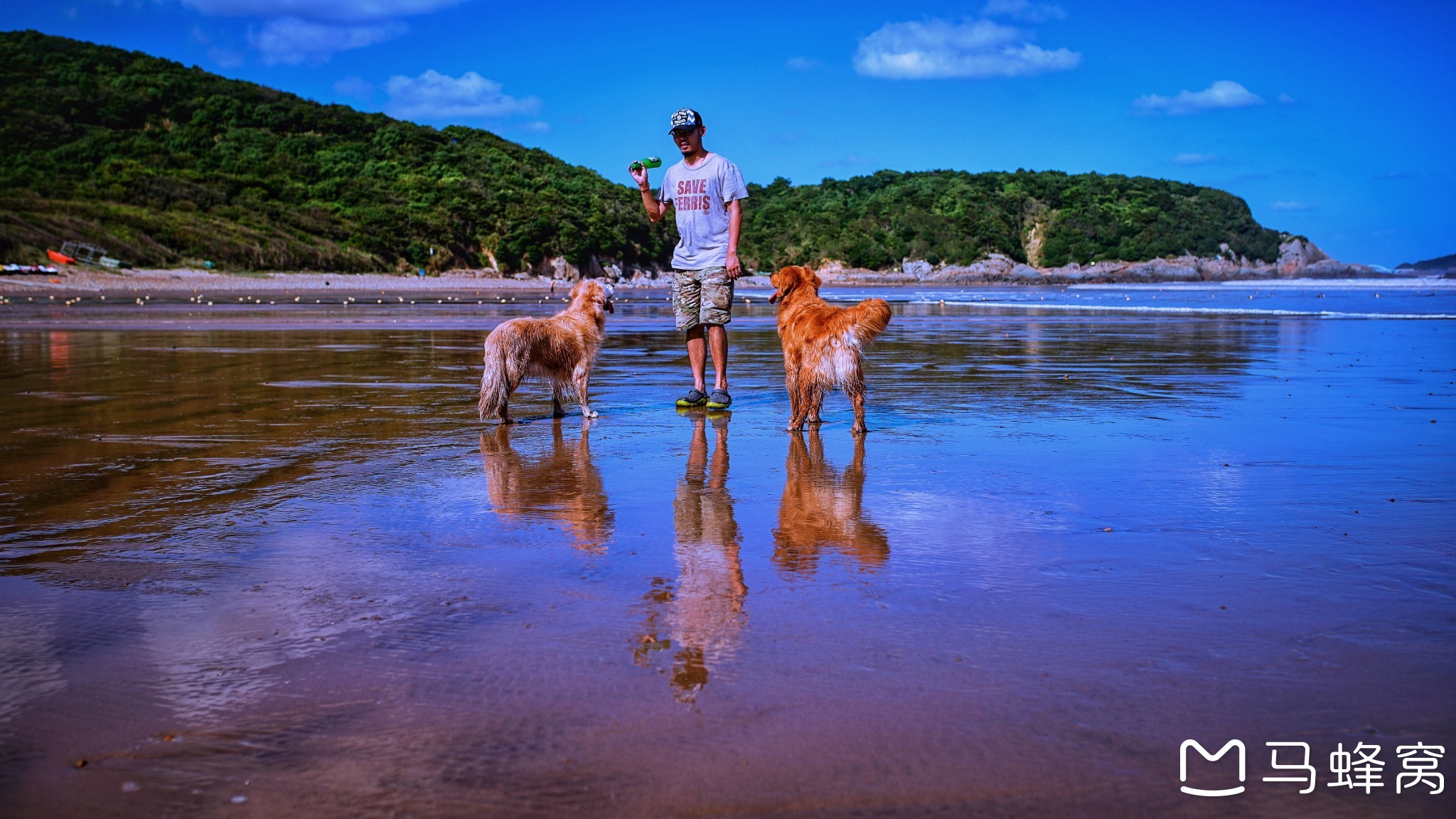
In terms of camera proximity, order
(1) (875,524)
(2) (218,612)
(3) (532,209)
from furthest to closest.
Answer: (3) (532,209), (1) (875,524), (2) (218,612)

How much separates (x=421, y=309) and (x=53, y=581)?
84.2 ft

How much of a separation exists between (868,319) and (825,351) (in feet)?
1.16

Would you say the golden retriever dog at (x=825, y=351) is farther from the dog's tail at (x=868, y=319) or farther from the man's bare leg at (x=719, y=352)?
the man's bare leg at (x=719, y=352)

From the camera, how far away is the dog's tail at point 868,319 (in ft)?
20.3

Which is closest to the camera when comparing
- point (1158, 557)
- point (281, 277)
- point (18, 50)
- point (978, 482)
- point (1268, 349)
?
point (1158, 557)

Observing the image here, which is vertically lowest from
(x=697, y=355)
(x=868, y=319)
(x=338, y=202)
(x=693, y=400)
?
(x=693, y=400)

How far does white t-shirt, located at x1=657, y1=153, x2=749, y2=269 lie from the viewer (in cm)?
786

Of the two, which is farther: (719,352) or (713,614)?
(719,352)

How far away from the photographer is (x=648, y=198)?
794cm

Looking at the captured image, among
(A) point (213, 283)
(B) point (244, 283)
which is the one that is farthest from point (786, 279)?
(B) point (244, 283)

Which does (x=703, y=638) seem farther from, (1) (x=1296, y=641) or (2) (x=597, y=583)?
(1) (x=1296, y=641)

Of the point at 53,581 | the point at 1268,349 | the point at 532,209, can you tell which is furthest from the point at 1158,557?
the point at 532,209

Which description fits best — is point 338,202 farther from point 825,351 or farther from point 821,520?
point 821,520

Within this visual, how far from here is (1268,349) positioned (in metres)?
12.9
